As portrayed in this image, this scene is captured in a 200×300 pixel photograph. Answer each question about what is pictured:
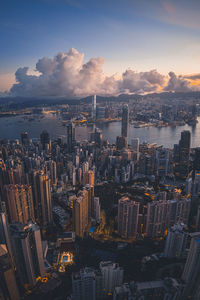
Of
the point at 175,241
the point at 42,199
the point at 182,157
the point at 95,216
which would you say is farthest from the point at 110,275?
the point at 182,157

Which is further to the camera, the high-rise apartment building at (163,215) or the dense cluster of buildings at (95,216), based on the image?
the high-rise apartment building at (163,215)

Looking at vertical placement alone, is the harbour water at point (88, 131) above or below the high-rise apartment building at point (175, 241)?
above

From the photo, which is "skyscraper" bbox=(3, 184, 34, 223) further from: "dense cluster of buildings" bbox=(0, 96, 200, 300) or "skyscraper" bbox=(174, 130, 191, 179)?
"skyscraper" bbox=(174, 130, 191, 179)

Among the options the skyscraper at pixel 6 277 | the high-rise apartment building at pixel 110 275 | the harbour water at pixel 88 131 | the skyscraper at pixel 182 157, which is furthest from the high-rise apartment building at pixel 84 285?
the harbour water at pixel 88 131

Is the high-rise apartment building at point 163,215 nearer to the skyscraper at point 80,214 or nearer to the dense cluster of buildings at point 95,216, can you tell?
the dense cluster of buildings at point 95,216

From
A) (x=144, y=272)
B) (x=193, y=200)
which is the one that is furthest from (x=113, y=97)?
(x=144, y=272)

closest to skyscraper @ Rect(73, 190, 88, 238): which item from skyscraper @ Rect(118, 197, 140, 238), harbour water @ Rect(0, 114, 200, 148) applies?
skyscraper @ Rect(118, 197, 140, 238)

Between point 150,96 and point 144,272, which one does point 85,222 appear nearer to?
point 144,272

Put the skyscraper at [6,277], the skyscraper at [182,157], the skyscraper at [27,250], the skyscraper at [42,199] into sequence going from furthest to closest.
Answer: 1. the skyscraper at [182,157]
2. the skyscraper at [42,199]
3. the skyscraper at [27,250]
4. the skyscraper at [6,277]
